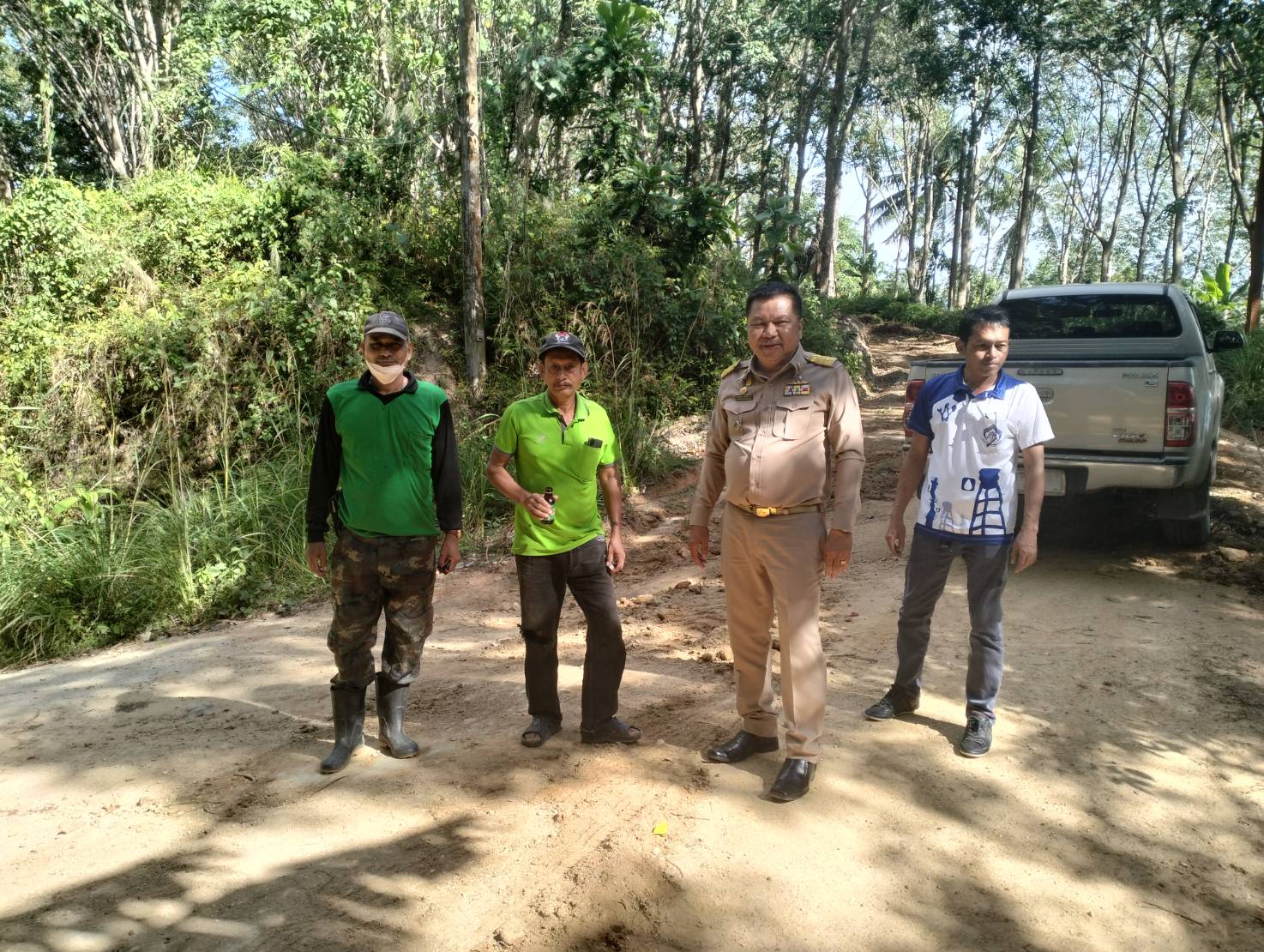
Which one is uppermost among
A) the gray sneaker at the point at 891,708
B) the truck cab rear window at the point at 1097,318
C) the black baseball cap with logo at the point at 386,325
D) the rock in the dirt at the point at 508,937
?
the truck cab rear window at the point at 1097,318

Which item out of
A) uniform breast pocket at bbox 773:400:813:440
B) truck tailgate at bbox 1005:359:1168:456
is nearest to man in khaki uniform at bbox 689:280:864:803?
uniform breast pocket at bbox 773:400:813:440

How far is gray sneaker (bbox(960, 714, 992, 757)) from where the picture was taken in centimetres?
368

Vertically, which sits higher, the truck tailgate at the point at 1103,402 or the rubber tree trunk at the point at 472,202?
the rubber tree trunk at the point at 472,202

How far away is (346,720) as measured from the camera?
368 centimetres

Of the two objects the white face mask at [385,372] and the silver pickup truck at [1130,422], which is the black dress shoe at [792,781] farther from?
the silver pickup truck at [1130,422]

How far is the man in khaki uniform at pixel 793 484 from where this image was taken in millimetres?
3217

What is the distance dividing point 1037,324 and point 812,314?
6.50 meters

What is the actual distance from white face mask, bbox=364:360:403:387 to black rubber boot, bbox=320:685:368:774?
1.29 m

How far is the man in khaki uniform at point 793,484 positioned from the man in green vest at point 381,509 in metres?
1.23

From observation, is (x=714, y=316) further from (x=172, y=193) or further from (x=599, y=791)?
(x=599, y=791)

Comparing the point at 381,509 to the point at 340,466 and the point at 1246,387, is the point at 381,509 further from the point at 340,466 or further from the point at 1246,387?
the point at 1246,387

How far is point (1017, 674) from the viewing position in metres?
4.60

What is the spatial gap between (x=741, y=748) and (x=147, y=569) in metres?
5.11

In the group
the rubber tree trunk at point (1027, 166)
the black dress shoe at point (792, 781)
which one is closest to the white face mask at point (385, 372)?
the black dress shoe at point (792, 781)
